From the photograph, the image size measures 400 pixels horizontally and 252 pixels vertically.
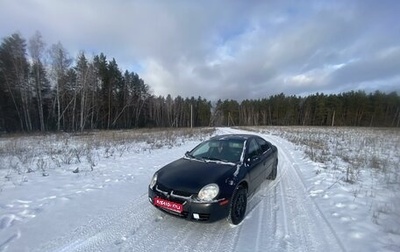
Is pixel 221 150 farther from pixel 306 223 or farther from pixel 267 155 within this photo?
pixel 306 223

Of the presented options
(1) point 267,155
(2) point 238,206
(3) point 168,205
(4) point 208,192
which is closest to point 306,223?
(2) point 238,206

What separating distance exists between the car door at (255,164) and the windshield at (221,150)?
283 mm

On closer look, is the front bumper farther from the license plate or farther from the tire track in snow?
the tire track in snow

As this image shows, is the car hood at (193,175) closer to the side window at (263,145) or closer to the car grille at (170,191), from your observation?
the car grille at (170,191)

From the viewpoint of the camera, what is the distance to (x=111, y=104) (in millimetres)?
48750

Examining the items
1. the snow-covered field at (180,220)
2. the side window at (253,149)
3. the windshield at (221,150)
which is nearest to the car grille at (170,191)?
the snow-covered field at (180,220)

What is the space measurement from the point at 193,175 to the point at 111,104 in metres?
48.6

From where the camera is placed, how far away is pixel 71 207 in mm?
4926

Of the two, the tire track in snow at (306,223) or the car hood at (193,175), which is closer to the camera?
the tire track in snow at (306,223)

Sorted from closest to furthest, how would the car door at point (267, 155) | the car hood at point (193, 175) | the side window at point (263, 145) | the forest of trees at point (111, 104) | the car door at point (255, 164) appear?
the car hood at point (193, 175)
the car door at point (255, 164)
the car door at point (267, 155)
the side window at point (263, 145)
the forest of trees at point (111, 104)

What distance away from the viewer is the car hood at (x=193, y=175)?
407cm

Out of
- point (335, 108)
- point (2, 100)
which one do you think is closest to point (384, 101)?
point (335, 108)

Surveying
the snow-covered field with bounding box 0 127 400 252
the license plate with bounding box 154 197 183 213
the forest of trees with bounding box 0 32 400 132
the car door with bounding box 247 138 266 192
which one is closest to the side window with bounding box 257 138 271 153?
the car door with bounding box 247 138 266 192

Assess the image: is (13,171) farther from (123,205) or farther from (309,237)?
(309,237)
